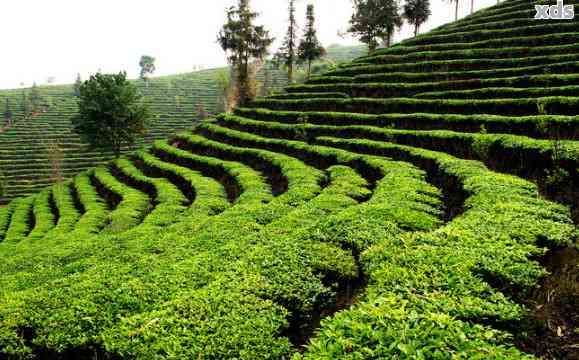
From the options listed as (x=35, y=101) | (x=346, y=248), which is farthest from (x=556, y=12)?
(x=35, y=101)

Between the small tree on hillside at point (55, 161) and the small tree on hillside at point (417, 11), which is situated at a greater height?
the small tree on hillside at point (417, 11)

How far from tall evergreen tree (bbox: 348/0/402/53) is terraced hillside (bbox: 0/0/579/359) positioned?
25126 mm

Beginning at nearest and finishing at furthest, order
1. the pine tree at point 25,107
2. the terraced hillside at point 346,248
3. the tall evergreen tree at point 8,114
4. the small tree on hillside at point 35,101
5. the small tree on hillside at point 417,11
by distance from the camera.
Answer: the terraced hillside at point 346,248
the small tree on hillside at point 417,11
the tall evergreen tree at point 8,114
the pine tree at point 25,107
the small tree on hillside at point 35,101

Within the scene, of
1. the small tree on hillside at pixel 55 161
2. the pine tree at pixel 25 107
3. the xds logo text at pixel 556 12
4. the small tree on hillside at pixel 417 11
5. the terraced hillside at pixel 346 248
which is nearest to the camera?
the terraced hillside at pixel 346 248

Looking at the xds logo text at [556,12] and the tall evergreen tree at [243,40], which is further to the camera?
the tall evergreen tree at [243,40]

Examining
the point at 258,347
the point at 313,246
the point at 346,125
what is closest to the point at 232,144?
the point at 346,125

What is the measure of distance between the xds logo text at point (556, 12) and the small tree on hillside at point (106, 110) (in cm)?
3700

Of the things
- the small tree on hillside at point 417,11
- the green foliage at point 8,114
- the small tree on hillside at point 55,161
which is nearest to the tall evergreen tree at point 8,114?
the green foliage at point 8,114

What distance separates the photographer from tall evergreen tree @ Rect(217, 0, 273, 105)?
46.8 meters

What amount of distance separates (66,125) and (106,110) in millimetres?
58402

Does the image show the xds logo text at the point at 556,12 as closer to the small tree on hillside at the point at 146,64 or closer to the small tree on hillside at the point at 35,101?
the small tree on hillside at the point at 35,101

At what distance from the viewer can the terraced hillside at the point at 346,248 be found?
5.05 m

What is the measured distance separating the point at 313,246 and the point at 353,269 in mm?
857

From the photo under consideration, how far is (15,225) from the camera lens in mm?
29469
